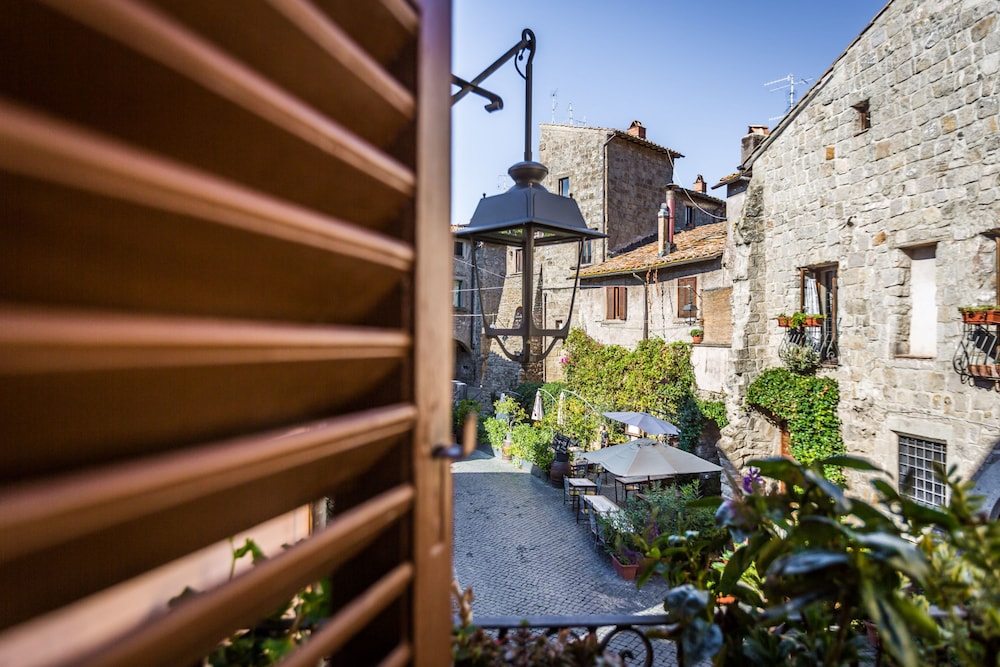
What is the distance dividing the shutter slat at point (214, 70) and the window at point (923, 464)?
8.11 metres

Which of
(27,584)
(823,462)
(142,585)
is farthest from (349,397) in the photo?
(142,585)

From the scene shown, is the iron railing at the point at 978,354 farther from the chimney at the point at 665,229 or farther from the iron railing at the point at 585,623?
the chimney at the point at 665,229

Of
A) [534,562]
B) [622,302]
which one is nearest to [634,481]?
[534,562]

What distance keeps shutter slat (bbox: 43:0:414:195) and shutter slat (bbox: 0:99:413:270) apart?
93mm

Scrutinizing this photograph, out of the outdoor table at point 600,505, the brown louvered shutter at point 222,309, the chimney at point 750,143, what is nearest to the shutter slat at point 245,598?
the brown louvered shutter at point 222,309

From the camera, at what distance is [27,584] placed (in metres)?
0.69

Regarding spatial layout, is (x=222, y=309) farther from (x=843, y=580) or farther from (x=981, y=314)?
(x=981, y=314)

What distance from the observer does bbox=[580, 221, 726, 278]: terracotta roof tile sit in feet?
40.8

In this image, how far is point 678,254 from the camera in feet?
44.2

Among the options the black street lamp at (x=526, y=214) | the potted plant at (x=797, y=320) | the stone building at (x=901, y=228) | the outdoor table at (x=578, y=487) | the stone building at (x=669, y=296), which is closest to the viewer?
A: the black street lamp at (x=526, y=214)

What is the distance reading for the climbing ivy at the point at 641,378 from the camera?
12.3 m

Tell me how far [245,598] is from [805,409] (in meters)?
9.70

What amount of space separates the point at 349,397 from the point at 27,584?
0.49m

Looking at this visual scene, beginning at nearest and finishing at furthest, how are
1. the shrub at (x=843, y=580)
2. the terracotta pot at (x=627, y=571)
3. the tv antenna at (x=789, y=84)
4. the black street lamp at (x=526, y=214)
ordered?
the shrub at (x=843, y=580) → the black street lamp at (x=526, y=214) → the terracotta pot at (x=627, y=571) → the tv antenna at (x=789, y=84)
